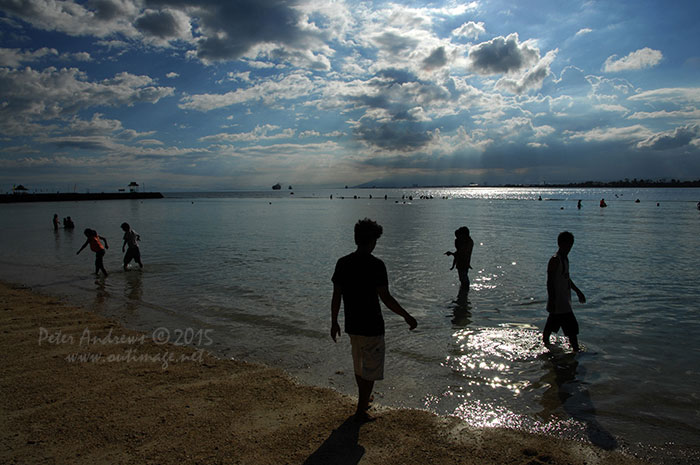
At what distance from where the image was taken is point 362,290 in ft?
13.9

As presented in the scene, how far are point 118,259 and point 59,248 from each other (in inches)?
280

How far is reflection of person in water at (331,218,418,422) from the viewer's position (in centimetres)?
420

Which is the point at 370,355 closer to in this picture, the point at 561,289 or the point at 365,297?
the point at 365,297

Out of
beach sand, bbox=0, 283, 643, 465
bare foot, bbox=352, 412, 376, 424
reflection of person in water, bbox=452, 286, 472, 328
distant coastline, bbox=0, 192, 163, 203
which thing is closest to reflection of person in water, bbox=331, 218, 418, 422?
bare foot, bbox=352, 412, 376, 424

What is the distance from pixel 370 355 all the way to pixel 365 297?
0.68m

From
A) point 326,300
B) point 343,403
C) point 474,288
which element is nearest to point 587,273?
point 474,288

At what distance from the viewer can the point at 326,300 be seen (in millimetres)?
10750

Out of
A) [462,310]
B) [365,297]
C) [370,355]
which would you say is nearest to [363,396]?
[370,355]

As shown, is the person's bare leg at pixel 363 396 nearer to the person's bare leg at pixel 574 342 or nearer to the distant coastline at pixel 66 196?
the person's bare leg at pixel 574 342

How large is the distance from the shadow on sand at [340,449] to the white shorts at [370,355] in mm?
631

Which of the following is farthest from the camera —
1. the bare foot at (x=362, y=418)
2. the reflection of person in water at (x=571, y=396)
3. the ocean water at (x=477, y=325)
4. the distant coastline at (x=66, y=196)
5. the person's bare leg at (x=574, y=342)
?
the distant coastline at (x=66, y=196)

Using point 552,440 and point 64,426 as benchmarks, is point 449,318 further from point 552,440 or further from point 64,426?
point 64,426

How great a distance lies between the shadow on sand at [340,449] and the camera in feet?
12.5

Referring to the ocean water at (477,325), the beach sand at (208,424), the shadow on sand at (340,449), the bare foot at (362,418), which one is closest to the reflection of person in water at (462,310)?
the ocean water at (477,325)
